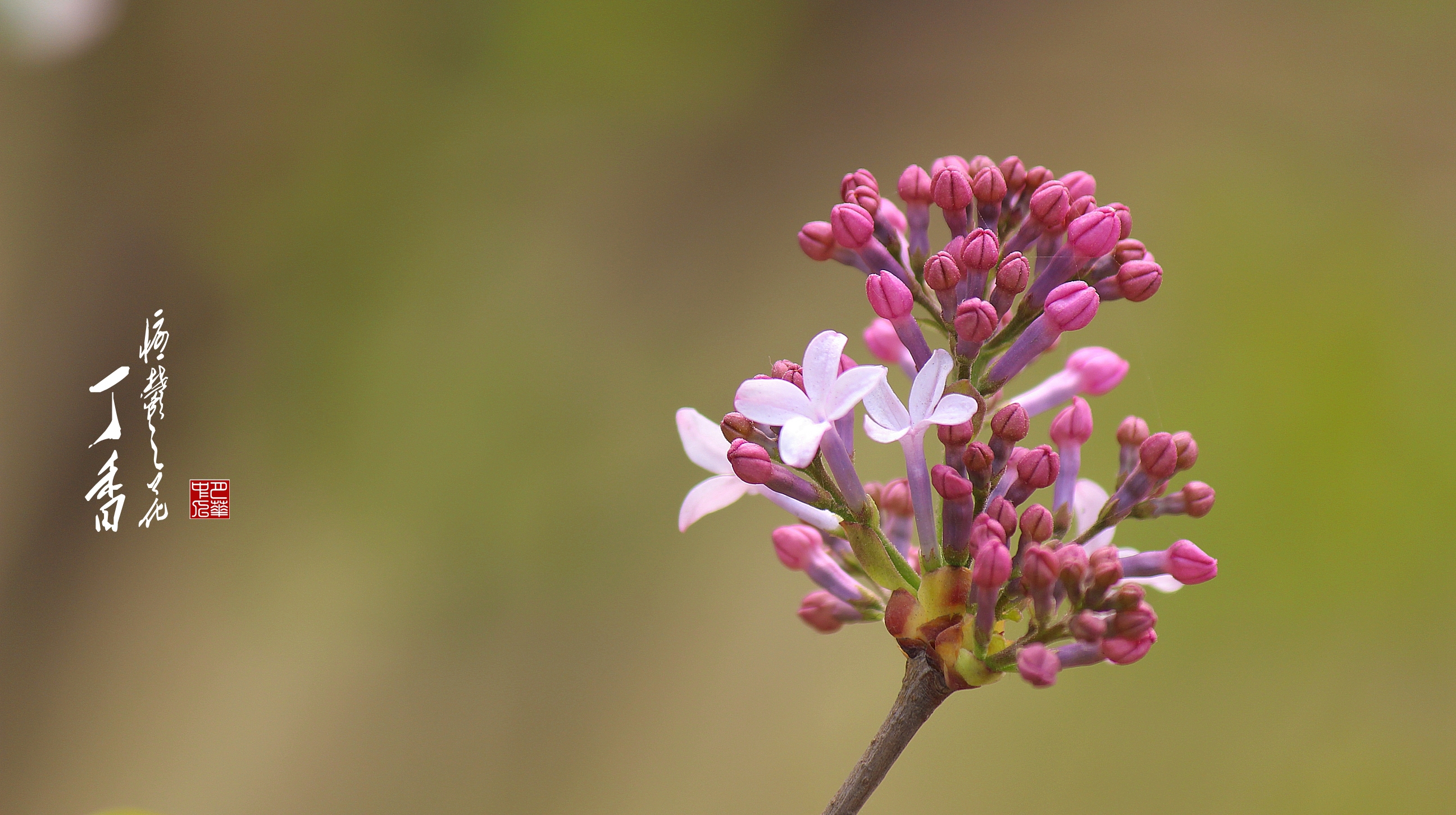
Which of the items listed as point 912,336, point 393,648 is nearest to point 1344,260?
point 912,336

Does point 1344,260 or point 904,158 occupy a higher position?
point 904,158

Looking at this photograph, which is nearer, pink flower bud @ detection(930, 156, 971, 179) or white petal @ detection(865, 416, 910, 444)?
white petal @ detection(865, 416, 910, 444)

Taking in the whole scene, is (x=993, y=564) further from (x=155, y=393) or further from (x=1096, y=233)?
(x=155, y=393)

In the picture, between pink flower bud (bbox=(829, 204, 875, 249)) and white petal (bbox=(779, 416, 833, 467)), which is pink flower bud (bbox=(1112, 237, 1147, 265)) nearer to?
pink flower bud (bbox=(829, 204, 875, 249))

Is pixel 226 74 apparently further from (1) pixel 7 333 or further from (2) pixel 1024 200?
(2) pixel 1024 200

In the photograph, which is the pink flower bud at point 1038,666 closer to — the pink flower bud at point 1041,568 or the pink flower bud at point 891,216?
the pink flower bud at point 1041,568

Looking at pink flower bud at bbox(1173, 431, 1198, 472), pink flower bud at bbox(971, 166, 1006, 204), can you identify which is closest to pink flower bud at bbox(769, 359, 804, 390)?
pink flower bud at bbox(971, 166, 1006, 204)

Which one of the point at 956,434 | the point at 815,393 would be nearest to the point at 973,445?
the point at 956,434
